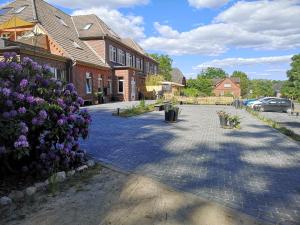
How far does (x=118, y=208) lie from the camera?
4.64 m

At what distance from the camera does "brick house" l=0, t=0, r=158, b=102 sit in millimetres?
22234

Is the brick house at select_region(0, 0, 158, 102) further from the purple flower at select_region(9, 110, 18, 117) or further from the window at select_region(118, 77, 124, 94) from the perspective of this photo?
the purple flower at select_region(9, 110, 18, 117)

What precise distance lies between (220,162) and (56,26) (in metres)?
24.1

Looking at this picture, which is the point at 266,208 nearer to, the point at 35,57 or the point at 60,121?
the point at 60,121

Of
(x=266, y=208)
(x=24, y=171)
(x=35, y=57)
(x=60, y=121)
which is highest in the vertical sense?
(x=35, y=57)

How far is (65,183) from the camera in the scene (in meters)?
5.65

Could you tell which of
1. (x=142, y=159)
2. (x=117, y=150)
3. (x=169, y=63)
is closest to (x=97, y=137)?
(x=117, y=150)

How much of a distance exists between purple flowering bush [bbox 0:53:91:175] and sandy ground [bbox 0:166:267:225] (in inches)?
26.7

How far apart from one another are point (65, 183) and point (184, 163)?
9.41ft

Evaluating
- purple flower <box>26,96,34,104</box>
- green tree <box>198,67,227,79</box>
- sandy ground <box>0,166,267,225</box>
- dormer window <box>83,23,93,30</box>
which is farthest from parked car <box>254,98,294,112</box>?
green tree <box>198,67,227,79</box>

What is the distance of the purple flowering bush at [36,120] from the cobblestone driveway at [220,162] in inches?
58.5

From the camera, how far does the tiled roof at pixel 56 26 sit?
2519cm

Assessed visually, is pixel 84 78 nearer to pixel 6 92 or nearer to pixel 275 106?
pixel 275 106

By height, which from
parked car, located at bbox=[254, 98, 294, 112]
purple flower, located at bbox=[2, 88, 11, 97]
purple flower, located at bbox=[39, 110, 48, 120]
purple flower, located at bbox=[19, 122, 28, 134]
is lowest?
parked car, located at bbox=[254, 98, 294, 112]
